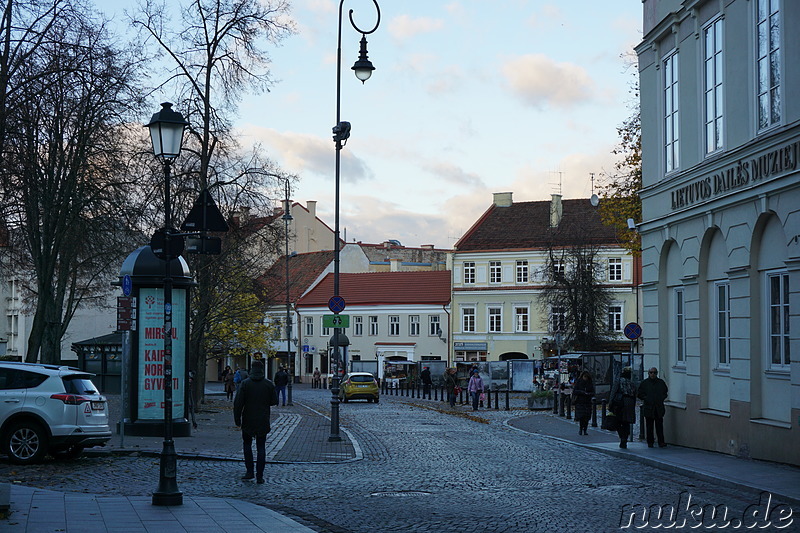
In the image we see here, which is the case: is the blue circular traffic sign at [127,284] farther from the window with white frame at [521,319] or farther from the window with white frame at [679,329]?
the window with white frame at [521,319]

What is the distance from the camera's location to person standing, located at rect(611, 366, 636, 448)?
23.6 metres

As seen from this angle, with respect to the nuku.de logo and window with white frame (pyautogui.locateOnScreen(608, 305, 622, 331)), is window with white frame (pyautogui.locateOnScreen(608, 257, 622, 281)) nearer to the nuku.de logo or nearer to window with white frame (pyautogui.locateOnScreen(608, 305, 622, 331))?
window with white frame (pyautogui.locateOnScreen(608, 305, 622, 331))

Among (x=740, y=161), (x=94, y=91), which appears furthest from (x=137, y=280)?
(x=740, y=161)

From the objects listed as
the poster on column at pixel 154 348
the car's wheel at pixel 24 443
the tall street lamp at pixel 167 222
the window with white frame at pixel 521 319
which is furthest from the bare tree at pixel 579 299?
the tall street lamp at pixel 167 222

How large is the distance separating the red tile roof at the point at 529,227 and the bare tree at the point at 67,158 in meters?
51.4

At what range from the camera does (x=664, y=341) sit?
25.6 meters

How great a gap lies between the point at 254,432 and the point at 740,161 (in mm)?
10651

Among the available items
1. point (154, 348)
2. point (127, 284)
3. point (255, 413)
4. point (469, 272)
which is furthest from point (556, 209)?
point (255, 413)

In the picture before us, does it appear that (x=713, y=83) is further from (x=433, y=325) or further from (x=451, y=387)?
(x=433, y=325)

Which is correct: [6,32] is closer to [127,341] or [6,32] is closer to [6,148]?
[6,148]

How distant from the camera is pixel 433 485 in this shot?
1681 centimetres

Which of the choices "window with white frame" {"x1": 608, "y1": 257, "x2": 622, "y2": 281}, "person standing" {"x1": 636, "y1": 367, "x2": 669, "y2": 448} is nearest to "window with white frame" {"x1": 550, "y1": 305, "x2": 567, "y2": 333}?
"window with white frame" {"x1": 608, "y1": 257, "x2": 622, "y2": 281}

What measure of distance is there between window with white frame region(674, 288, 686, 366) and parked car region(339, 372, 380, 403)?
30.3m

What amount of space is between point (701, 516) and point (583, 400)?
608 inches
